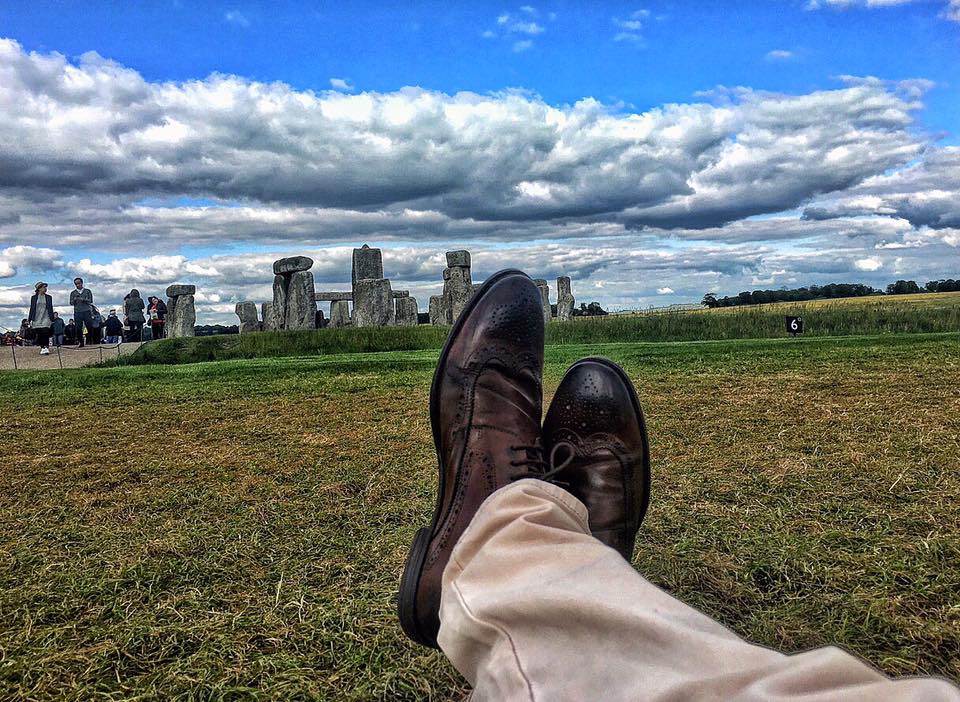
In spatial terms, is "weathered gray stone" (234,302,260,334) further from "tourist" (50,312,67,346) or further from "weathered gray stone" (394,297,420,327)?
"tourist" (50,312,67,346)

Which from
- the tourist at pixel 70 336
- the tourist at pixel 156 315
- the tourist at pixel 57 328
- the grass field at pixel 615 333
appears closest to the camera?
the grass field at pixel 615 333

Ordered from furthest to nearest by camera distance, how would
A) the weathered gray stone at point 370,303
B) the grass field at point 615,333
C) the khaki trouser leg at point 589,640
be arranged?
the weathered gray stone at point 370,303, the grass field at point 615,333, the khaki trouser leg at point 589,640

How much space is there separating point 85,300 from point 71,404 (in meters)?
12.7

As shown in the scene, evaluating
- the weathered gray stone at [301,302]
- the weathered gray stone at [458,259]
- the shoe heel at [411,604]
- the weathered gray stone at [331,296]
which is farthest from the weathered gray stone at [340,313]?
the shoe heel at [411,604]

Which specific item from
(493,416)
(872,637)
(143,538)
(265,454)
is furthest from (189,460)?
(872,637)

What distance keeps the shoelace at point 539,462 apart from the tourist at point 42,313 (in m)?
14.3

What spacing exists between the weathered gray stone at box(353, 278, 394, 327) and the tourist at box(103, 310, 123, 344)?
673cm

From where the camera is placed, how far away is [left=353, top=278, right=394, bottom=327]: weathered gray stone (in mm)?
14852

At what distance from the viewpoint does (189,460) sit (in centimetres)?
255

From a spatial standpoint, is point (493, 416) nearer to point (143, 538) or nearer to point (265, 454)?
point (143, 538)

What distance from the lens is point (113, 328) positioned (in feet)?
57.9

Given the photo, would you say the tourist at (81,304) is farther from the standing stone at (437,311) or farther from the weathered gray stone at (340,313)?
the standing stone at (437,311)

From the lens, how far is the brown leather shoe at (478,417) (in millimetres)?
1217

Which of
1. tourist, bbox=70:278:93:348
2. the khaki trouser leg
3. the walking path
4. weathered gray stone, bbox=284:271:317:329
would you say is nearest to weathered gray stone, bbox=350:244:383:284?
weathered gray stone, bbox=284:271:317:329
